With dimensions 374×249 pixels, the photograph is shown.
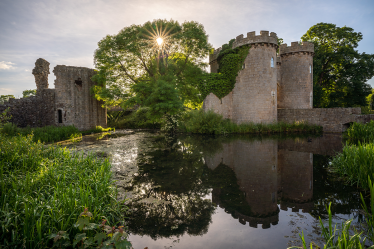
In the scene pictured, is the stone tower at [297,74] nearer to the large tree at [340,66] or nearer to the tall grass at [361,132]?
the large tree at [340,66]

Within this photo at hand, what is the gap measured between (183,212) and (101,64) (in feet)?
62.0

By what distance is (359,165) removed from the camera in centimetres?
472

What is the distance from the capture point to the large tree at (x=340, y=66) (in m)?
23.6

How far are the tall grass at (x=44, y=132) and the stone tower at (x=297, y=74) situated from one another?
21387mm

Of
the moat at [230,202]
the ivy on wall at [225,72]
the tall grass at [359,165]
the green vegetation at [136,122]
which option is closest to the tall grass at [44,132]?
the moat at [230,202]

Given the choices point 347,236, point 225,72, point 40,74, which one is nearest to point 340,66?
point 225,72

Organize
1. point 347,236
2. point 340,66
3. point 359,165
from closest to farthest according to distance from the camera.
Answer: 1. point 347,236
2. point 359,165
3. point 340,66

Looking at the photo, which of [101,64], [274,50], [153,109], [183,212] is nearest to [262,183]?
[183,212]

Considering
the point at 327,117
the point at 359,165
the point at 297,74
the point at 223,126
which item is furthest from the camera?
the point at 297,74

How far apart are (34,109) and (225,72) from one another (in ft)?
57.1

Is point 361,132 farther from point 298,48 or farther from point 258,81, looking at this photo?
point 298,48

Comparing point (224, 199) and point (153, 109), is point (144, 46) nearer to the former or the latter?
point (153, 109)

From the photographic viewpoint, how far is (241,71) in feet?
60.3

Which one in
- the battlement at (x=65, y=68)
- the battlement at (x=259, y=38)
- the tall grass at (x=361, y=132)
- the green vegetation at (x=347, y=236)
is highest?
the battlement at (x=259, y=38)
